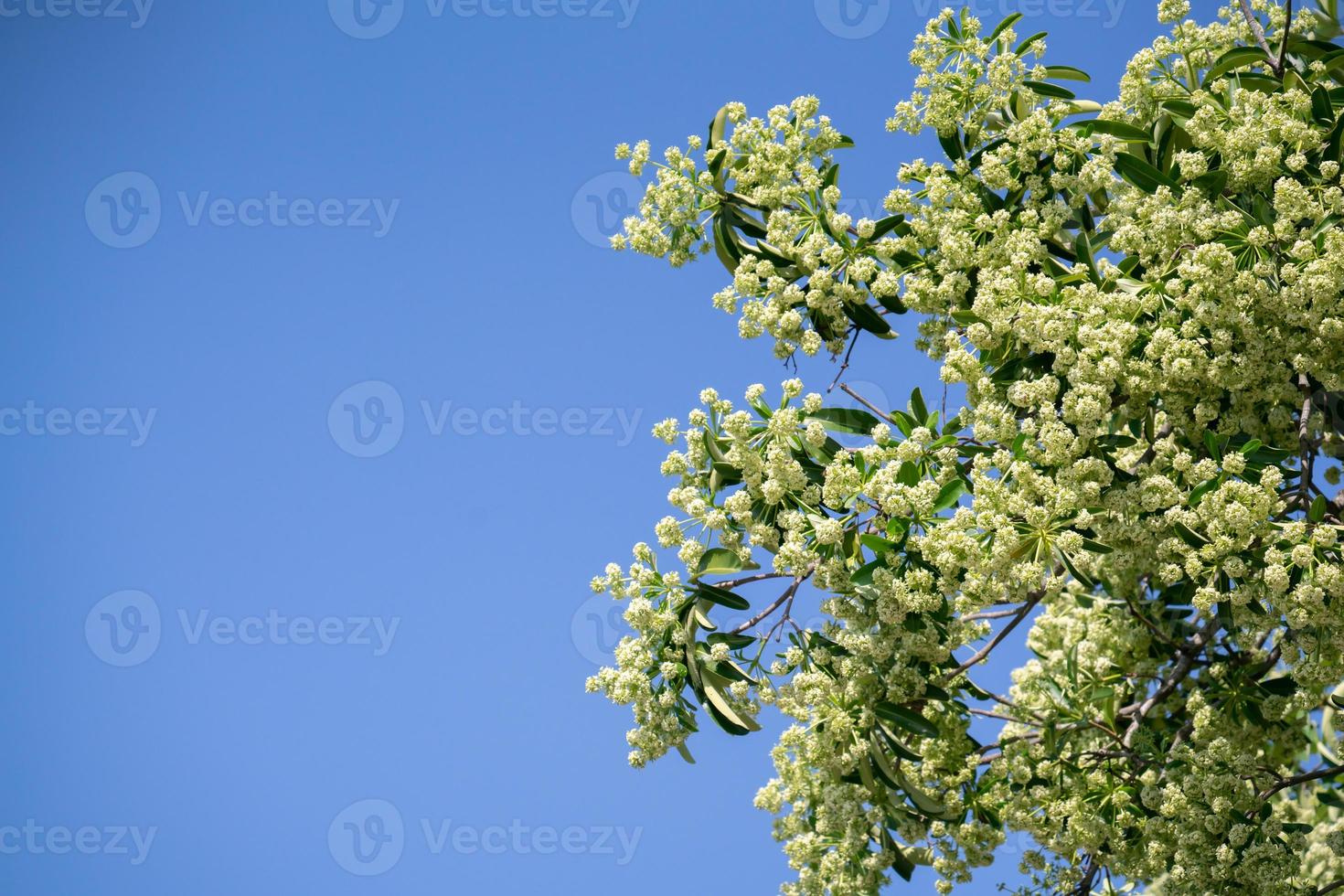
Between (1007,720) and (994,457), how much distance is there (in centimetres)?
177

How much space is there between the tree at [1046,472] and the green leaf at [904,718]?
0.02 m

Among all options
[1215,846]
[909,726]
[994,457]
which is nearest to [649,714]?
[909,726]

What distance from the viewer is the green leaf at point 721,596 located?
5.16m

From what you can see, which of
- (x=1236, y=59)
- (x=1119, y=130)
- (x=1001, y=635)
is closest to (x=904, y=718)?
(x=1001, y=635)

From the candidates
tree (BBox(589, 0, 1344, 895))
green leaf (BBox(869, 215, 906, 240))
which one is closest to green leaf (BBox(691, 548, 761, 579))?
tree (BBox(589, 0, 1344, 895))

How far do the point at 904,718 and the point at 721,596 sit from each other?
0.76 meters

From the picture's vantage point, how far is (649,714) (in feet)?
16.8

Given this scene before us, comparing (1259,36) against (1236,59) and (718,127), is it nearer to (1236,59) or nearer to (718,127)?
(1236,59)

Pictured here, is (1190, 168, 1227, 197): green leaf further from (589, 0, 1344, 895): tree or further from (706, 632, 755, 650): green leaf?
(706, 632, 755, 650): green leaf

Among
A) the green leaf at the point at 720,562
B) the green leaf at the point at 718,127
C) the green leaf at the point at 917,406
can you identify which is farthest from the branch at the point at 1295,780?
the green leaf at the point at 718,127

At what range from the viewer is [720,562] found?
5.09 metres

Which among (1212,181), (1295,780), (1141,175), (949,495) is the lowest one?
(1295,780)

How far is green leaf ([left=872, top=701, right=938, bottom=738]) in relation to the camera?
197 inches

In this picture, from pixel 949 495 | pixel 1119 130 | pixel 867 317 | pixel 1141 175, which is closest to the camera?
pixel 949 495
